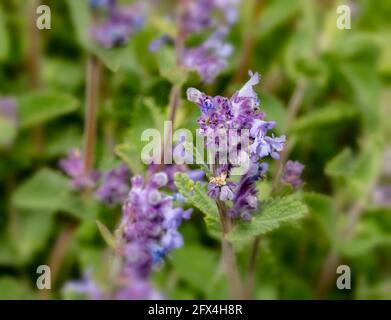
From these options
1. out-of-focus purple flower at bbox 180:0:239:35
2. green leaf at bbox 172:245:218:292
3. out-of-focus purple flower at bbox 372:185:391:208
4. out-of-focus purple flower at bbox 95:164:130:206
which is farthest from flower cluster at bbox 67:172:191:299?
out-of-focus purple flower at bbox 372:185:391:208

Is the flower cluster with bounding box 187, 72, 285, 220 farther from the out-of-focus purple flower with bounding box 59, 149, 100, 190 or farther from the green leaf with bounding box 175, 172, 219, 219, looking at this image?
the out-of-focus purple flower with bounding box 59, 149, 100, 190

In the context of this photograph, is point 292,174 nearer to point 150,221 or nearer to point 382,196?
point 150,221

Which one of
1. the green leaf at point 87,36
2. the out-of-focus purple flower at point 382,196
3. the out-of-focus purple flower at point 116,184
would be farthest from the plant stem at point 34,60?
the out-of-focus purple flower at point 382,196

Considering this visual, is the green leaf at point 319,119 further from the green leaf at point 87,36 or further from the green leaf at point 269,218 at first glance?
the green leaf at point 269,218

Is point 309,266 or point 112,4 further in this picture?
point 309,266

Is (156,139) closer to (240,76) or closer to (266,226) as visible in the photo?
(266,226)

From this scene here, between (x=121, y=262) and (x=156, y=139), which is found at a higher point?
(x=156, y=139)
